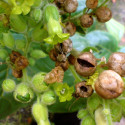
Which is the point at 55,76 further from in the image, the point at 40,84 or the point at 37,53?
the point at 37,53

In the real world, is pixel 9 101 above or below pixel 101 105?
below

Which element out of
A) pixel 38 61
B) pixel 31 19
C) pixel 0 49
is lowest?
pixel 38 61

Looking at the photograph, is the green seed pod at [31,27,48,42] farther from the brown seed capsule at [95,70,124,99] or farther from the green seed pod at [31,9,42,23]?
the brown seed capsule at [95,70,124,99]

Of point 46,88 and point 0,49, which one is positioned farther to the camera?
point 0,49

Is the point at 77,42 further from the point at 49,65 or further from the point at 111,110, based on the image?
the point at 111,110

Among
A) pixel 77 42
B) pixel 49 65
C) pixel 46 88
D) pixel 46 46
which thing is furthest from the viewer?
pixel 77 42

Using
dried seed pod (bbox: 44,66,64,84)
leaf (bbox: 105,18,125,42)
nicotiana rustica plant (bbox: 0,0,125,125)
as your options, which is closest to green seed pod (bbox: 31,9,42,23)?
nicotiana rustica plant (bbox: 0,0,125,125)

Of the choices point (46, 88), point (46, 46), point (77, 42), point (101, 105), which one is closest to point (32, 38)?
point (46, 46)

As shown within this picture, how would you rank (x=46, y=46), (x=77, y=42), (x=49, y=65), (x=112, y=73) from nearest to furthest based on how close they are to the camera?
(x=112, y=73) < (x=46, y=46) < (x=49, y=65) < (x=77, y=42)
